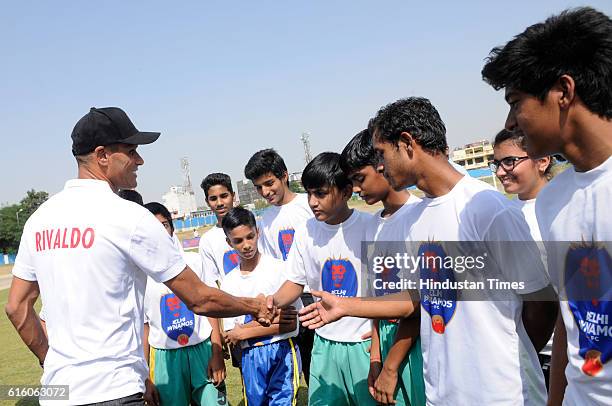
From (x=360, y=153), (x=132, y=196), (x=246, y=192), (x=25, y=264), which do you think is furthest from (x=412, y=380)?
(x=246, y=192)

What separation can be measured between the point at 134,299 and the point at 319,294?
98 cm

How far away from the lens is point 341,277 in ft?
11.3

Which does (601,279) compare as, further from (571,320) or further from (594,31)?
(594,31)

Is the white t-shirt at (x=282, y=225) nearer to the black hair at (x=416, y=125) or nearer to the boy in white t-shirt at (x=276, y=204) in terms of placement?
the boy in white t-shirt at (x=276, y=204)

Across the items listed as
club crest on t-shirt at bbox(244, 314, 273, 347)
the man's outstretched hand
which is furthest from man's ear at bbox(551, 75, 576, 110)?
club crest on t-shirt at bbox(244, 314, 273, 347)

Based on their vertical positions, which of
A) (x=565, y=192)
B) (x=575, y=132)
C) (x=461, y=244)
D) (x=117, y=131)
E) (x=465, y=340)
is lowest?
(x=465, y=340)

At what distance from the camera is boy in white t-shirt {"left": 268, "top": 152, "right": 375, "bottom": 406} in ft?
10.9

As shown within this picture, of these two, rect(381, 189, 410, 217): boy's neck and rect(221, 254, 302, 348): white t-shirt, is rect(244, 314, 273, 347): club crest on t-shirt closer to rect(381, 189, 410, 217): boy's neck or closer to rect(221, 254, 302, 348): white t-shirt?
rect(221, 254, 302, 348): white t-shirt

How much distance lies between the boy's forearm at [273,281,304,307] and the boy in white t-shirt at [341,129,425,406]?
738 millimetres

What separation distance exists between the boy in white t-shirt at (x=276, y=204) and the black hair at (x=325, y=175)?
1355 millimetres

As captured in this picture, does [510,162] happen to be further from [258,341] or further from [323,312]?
[258,341]

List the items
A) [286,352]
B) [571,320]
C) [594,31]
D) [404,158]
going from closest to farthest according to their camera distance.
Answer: [594,31]
[571,320]
[404,158]
[286,352]

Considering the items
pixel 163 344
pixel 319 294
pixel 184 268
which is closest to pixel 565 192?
pixel 319 294

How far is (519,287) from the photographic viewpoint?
2.00 meters
